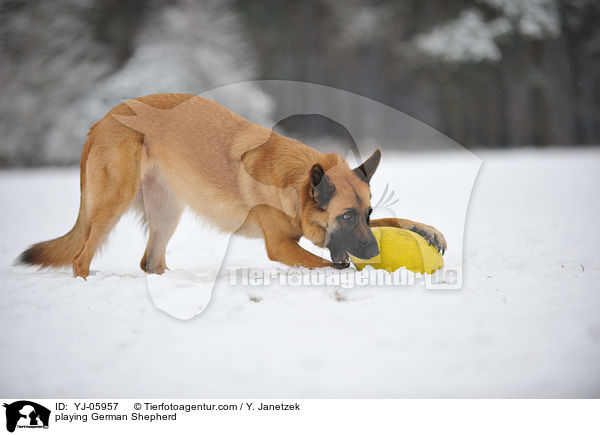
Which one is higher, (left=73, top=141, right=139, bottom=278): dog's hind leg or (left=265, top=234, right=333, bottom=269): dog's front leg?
(left=73, top=141, right=139, bottom=278): dog's hind leg

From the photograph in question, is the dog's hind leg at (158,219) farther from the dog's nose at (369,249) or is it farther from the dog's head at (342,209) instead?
the dog's nose at (369,249)

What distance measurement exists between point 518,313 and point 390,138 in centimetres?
1355

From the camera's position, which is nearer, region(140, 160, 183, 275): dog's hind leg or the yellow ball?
the yellow ball

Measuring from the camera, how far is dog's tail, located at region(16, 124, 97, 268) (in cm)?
375

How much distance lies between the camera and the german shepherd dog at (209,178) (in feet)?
11.6

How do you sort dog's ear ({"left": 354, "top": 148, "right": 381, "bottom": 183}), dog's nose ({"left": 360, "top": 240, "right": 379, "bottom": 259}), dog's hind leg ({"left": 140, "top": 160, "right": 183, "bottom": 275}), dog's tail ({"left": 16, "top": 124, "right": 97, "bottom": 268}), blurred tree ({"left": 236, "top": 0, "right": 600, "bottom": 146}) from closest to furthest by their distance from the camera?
dog's nose ({"left": 360, "top": 240, "right": 379, "bottom": 259}), dog's ear ({"left": 354, "top": 148, "right": 381, "bottom": 183}), dog's tail ({"left": 16, "top": 124, "right": 97, "bottom": 268}), dog's hind leg ({"left": 140, "top": 160, "right": 183, "bottom": 275}), blurred tree ({"left": 236, "top": 0, "right": 600, "bottom": 146})

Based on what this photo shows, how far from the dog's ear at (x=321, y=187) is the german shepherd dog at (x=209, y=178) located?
43mm
